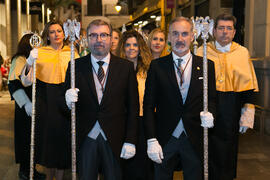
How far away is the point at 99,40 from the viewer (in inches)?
139

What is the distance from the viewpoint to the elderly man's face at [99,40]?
354cm

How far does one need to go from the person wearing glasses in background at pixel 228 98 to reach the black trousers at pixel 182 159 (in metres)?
1.18

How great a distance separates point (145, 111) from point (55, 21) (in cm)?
232

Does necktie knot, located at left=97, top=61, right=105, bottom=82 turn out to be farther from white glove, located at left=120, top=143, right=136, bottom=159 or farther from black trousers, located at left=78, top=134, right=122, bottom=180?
white glove, located at left=120, top=143, right=136, bottom=159

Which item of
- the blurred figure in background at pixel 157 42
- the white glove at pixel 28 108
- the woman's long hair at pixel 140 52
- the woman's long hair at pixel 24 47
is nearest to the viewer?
the woman's long hair at pixel 140 52

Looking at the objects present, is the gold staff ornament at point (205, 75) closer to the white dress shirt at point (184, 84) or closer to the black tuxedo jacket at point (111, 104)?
the white dress shirt at point (184, 84)

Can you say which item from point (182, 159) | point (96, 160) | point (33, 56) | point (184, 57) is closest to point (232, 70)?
point (184, 57)

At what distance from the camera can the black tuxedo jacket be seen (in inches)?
137

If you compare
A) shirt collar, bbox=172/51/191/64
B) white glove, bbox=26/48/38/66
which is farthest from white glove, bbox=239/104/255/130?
white glove, bbox=26/48/38/66

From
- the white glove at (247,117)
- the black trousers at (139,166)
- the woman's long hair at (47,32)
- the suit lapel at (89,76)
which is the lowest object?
the black trousers at (139,166)

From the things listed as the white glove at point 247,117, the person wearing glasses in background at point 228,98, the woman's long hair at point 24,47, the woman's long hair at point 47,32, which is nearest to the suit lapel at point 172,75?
the person wearing glasses in background at point 228,98

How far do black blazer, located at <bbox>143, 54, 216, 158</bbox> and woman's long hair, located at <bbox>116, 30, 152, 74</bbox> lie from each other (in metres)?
1.29

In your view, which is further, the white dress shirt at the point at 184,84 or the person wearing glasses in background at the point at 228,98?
the person wearing glasses in background at the point at 228,98

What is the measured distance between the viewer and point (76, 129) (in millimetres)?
3662
